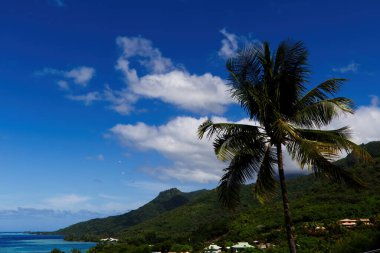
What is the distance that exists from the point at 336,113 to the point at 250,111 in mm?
2228

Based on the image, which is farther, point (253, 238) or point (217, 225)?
point (217, 225)

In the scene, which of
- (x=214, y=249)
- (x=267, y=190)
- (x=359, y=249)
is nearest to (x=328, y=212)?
(x=214, y=249)

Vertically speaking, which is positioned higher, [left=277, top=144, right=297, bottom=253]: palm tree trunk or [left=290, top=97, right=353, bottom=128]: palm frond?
[left=290, top=97, right=353, bottom=128]: palm frond

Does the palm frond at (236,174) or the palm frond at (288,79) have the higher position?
the palm frond at (288,79)

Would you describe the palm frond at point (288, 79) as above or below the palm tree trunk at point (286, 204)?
above

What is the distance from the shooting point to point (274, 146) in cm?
1060

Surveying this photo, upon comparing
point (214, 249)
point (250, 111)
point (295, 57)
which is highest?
point (295, 57)

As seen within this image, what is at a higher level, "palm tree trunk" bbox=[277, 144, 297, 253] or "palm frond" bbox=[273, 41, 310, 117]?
"palm frond" bbox=[273, 41, 310, 117]

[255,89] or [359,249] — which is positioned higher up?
[255,89]

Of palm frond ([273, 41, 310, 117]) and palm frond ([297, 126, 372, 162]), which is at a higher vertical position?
palm frond ([273, 41, 310, 117])

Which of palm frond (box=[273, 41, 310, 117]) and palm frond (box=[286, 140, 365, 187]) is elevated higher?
palm frond (box=[273, 41, 310, 117])

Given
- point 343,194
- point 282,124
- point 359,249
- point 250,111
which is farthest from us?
point 343,194

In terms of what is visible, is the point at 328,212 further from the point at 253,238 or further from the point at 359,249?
the point at 359,249

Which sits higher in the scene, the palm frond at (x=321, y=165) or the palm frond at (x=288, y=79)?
the palm frond at (x=288, y=79)
